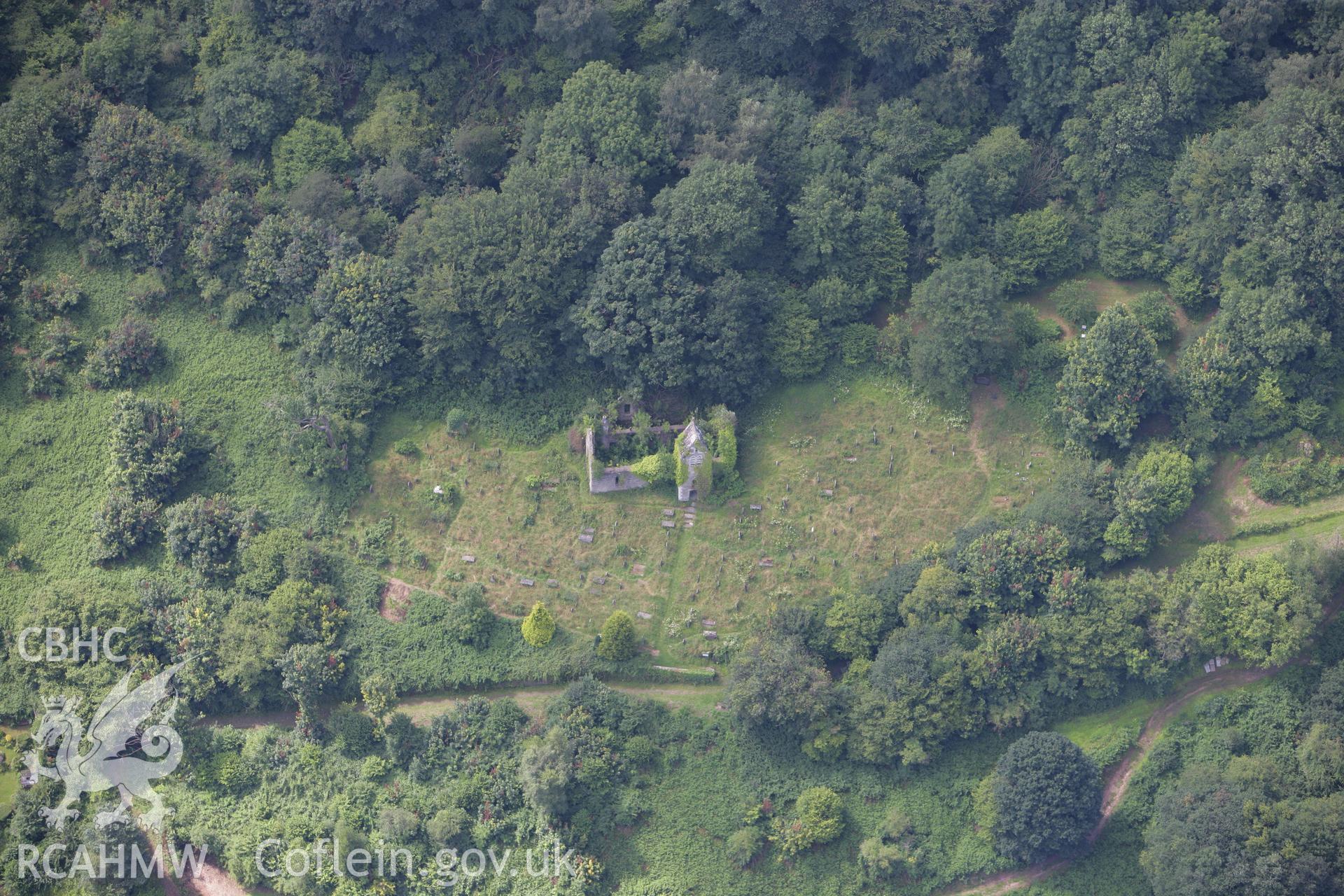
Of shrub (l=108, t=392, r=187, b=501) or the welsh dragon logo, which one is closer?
the welsh dragon logo

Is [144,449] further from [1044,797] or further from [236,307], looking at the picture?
[1044,797]

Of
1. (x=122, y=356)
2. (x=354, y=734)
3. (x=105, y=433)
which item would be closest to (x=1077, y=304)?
(x=354, y=734)

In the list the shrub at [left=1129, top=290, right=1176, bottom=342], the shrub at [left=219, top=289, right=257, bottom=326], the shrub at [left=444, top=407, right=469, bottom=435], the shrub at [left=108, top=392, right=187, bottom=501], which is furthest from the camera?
the shrub at [left=219, top=289, right=257, bottom=326]

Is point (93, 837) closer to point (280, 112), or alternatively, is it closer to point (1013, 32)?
point (280, 112)

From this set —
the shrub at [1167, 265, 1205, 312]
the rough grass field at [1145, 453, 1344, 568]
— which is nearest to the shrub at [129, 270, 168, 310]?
the shrub at [1167, 265, 1205, 312]

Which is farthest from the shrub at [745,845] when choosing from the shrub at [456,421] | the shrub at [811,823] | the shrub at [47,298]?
the shrub at [47,298]

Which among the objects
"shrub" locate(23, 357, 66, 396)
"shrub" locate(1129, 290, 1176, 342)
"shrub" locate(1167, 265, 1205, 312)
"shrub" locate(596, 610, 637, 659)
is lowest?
"shrub" locate(596, 610, 637, 659)

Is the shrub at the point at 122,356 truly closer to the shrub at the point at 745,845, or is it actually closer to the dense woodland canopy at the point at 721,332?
the dense woodland canopy at the point at 721,332

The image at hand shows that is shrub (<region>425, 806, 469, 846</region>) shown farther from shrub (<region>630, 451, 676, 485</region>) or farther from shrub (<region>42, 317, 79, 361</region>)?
shrub (<region>42, 317, 79, 361</region>)
